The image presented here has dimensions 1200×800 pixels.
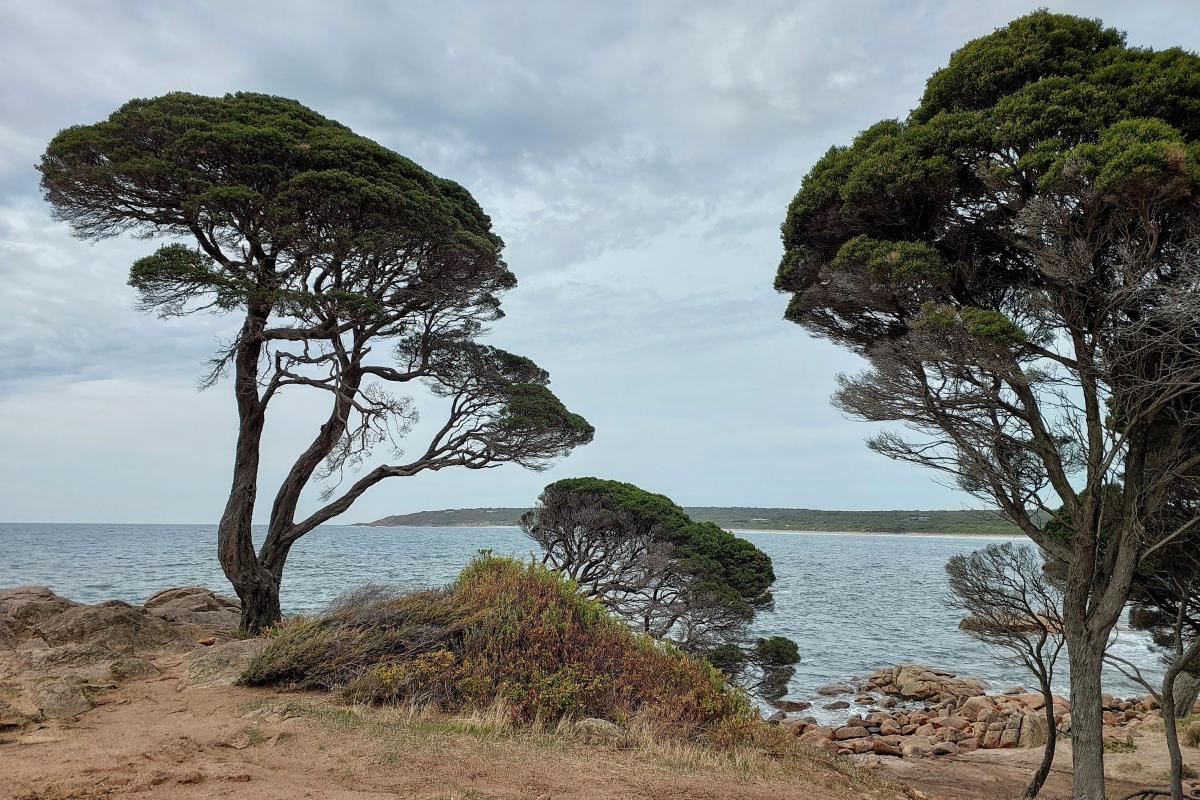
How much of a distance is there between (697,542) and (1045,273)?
10.4m

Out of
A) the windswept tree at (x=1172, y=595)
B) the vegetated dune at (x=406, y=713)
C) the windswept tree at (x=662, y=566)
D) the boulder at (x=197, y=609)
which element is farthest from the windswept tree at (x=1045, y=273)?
the boulder at (x=197, y=609)

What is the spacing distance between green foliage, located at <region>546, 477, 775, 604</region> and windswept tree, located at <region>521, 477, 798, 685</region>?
0.02m

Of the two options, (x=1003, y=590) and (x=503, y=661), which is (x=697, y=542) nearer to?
(x=1003, y=590)

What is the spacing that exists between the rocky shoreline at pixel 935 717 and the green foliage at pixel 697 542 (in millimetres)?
3198

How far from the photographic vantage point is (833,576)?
184 ft

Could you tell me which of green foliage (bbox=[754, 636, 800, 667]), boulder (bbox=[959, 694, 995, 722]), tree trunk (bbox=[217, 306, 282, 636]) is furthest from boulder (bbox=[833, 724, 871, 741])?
tree trunk (bbox=[217, 306, 282, 636])

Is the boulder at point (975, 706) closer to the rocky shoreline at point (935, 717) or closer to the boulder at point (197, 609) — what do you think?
the rocky shoreline at point (935, 717)

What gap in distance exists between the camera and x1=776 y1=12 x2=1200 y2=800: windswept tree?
7188 mm

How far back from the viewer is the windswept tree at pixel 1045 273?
719 centimetres

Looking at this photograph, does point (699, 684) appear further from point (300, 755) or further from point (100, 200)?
point (100, 200)

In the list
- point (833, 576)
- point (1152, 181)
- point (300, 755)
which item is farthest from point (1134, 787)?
point (833, 576)

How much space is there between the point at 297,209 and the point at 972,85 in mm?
9718

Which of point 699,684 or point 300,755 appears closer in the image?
point 300,755

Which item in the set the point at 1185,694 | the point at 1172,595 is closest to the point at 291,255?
the point at 1172,595
